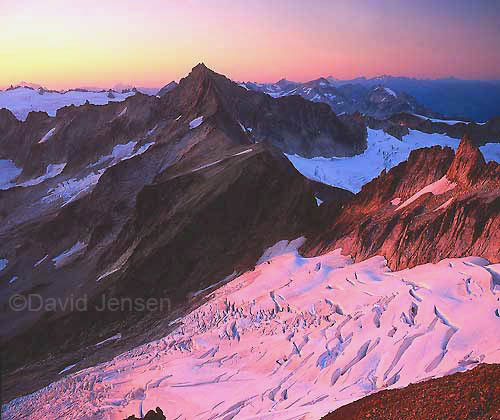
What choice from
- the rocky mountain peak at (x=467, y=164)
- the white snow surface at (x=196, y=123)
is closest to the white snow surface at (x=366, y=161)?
the white snow surface at (x=196, y=123)

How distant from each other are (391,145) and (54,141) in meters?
71.0

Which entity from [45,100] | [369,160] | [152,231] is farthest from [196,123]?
[45,100]

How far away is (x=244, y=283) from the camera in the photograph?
2692cm

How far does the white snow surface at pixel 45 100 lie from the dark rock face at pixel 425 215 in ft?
461

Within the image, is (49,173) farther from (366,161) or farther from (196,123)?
(366,161)

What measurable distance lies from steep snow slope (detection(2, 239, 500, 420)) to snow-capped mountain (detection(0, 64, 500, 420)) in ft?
0.23

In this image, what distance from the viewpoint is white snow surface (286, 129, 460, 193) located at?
8150cm

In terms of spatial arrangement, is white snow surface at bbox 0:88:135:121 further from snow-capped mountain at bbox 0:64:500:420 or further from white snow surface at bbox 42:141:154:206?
snow-capped mountain at bbox 0:64:500:420

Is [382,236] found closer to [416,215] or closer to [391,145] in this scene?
[416,215]

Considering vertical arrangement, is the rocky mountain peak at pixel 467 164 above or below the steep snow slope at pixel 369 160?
above

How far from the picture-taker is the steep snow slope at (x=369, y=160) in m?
81.8

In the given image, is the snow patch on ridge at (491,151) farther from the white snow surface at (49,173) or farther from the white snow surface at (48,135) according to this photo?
the white snow surface at (48,135)

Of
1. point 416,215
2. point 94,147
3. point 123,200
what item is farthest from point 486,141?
point 416,215

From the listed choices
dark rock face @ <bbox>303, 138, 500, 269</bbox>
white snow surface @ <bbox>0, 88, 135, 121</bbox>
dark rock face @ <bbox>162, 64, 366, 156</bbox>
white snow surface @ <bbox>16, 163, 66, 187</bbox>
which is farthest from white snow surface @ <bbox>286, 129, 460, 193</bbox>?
white snow surface @ <bbox>0, 88, 135, 121</bbox>
